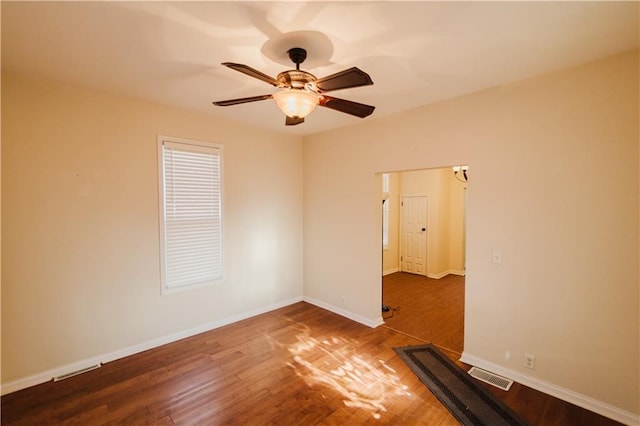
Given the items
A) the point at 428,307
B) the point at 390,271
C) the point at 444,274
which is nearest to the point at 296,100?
the point at 428,307

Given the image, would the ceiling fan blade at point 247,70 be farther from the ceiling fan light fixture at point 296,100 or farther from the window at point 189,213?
the window at point 189,213

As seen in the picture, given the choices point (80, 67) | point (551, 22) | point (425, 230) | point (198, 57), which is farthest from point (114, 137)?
point (425, 230)

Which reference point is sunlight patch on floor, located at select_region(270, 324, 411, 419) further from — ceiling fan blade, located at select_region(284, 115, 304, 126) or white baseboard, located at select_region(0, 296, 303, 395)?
ceiling fan blade, located at select_region(284, 115, 304, 126)

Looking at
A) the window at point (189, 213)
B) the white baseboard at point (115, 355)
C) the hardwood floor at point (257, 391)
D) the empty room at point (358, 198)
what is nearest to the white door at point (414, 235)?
the empty room at point (358, 198)

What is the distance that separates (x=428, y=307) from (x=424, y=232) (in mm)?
2339

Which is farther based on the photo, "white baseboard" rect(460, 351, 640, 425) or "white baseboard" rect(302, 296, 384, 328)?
"white baseboard" rect(302, 296, 384, 328)

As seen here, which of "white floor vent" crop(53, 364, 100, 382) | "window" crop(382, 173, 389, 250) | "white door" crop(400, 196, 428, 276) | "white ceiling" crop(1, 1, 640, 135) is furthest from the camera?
"window" crop(382, 173, 389, 250)

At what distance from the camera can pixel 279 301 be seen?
4.66 m

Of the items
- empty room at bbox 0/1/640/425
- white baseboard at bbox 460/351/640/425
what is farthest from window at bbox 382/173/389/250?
white baseboard at bbox 460/351/640/425

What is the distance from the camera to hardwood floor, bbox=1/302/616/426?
2256mm

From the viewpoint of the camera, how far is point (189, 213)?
361cm

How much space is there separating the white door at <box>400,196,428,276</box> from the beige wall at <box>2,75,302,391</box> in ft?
14.6

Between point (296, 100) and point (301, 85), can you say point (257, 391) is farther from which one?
point (301, 85)

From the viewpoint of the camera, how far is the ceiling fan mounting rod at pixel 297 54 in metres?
2.06
